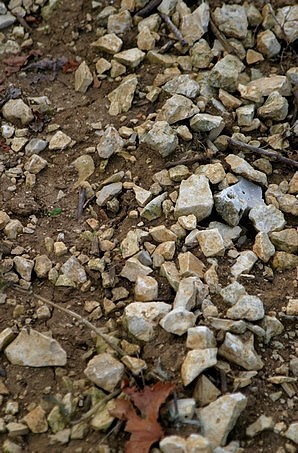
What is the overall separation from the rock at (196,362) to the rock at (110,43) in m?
1.88

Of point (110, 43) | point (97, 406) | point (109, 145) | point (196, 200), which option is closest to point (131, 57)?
point (110, 43)

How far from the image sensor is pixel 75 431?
224 centimetres

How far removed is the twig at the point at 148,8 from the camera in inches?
143

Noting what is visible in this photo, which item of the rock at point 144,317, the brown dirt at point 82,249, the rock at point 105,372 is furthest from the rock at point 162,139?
the rock at point 105,372

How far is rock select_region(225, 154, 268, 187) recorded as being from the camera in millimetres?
3012

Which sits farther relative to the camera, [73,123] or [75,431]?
[73,123]

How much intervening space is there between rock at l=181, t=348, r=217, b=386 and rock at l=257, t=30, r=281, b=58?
184 cm

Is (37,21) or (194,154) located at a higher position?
(37,21)

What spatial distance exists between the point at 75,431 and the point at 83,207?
1107 millimetres

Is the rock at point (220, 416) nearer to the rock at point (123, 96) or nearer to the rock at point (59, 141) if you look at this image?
the rock at point (59, 141)

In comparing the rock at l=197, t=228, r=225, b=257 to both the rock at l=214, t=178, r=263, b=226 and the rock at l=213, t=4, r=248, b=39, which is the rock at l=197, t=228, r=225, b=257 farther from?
the rock at l=213, t=4, r=248, b=39

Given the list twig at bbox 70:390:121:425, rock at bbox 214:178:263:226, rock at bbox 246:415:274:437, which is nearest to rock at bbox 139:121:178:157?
rock at bbox 214:178:263:226

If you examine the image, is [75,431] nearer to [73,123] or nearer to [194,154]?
[194,154]

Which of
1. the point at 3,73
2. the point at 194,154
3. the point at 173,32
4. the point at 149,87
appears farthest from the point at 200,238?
the point at 3,73
